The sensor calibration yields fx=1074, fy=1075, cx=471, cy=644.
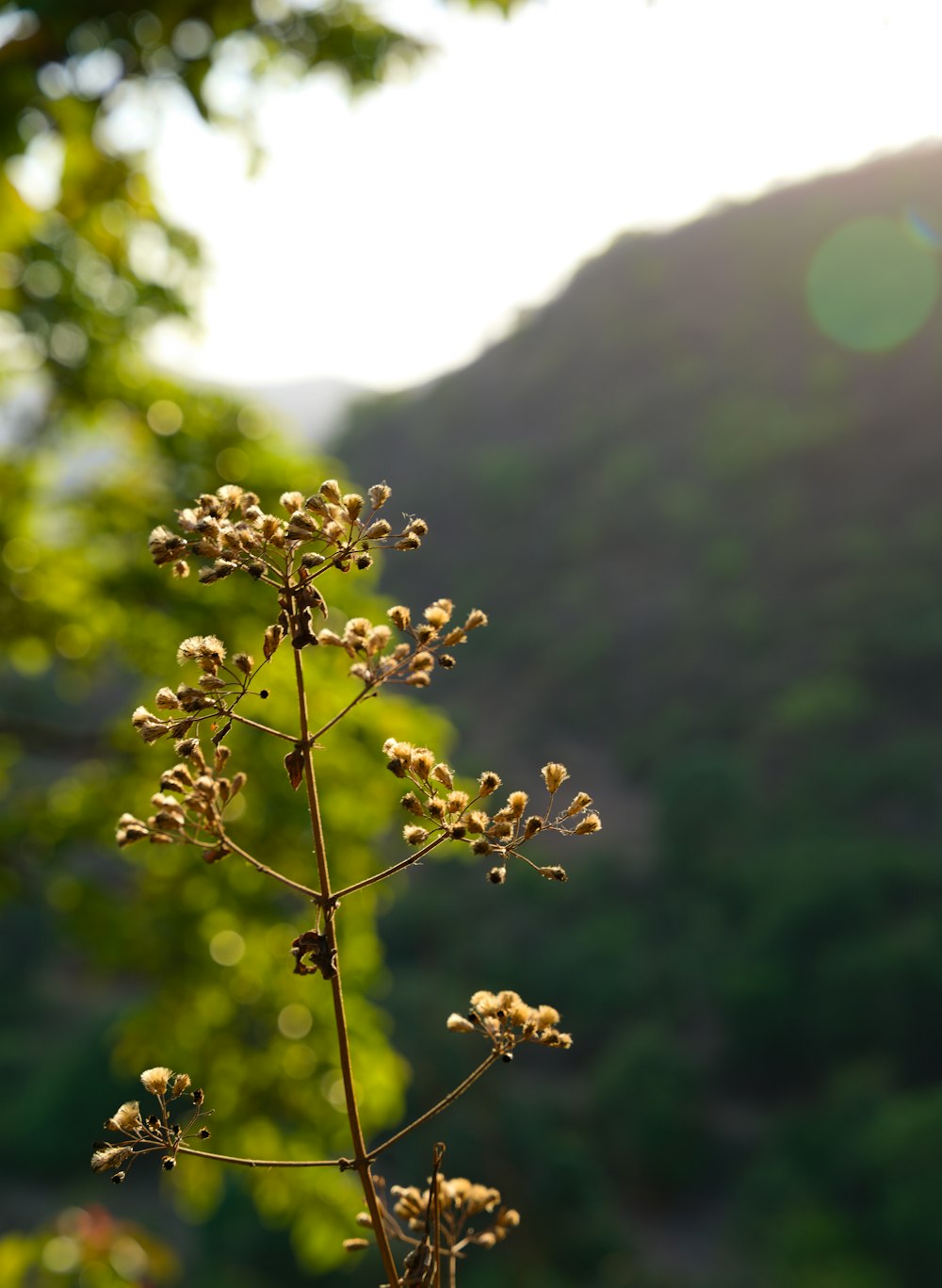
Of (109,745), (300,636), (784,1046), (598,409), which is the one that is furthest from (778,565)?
(300,636)

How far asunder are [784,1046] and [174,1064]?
1565 centimetres

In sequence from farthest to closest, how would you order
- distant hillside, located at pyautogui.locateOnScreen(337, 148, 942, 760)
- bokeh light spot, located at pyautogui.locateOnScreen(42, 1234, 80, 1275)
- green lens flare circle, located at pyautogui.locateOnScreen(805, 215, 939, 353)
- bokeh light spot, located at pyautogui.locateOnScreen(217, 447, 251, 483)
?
green lens flare circle, located at pyautogui.locateOnScreen(805, 215, 939, 353) < distant hillside, located at pyautogui.locateOnScreen(337, 148, 942, 760) < bokeh light spot, located at pyautogui.locateOnScreen(217, 447, 251, 483) < bokeh light spot, located at pyautogui.locateOnScreen(42, 1234, 80, 1275)

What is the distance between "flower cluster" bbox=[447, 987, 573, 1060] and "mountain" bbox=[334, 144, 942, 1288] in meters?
13.4

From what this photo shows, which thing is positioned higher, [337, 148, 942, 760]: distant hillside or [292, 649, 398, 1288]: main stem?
[337, 148, 942, 760]: distant hillside

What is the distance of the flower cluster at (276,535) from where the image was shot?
0.85 meters

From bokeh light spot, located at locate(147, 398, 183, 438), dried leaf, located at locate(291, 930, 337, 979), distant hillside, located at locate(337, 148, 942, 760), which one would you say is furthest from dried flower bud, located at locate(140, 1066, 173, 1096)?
distant hillside, located at locate(337, 148, 942, 760)

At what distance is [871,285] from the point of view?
42812mm

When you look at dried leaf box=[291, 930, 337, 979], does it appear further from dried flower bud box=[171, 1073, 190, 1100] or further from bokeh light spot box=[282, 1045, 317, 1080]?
bokeh light spot box=[282, 1045, 317, 1080]

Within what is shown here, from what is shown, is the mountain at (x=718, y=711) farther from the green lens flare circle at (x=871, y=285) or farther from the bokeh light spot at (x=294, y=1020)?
the bokeh light spot at (x=294, y=1020)

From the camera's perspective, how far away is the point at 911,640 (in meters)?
29.0

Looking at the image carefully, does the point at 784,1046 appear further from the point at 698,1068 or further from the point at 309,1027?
the point at 309,1027

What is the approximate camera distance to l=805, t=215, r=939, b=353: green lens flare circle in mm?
40500

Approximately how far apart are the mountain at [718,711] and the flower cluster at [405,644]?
13536 millimetres

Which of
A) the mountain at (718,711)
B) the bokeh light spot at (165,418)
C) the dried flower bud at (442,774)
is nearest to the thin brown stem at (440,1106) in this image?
the dried flower bud at (442,774)
